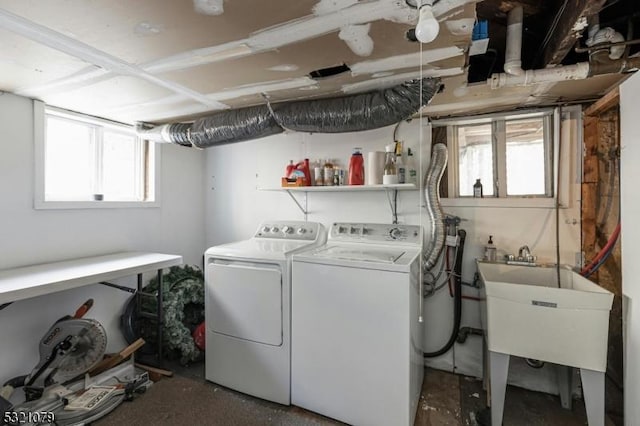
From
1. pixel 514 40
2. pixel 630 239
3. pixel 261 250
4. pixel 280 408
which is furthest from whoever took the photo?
pixel 261 250

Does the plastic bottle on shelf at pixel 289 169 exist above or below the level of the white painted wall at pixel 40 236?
above

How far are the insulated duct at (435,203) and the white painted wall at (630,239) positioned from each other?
36.9 inches

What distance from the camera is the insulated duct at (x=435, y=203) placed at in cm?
219

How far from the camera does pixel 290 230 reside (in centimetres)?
260

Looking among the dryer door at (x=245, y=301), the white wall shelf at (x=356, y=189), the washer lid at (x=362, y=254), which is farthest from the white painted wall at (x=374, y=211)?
the dryer door at (x=245, y=301)

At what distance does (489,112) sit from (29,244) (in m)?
3.35

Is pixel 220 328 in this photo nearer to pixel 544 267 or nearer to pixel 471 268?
pixel 471 268

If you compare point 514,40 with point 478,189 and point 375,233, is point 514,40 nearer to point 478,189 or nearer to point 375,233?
point 478,189

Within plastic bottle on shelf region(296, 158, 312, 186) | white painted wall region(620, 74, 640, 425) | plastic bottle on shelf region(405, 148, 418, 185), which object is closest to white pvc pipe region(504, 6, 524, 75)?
white painted wall region(620, 74, 640, 425)

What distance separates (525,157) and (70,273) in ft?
10.4

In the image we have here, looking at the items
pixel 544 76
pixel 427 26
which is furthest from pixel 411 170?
pixel 427 26

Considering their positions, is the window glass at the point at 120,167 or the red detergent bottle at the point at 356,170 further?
the window glass at the point at 120,167

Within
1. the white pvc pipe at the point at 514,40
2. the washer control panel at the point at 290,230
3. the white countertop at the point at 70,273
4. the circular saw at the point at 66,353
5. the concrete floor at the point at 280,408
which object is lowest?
the concrete floor at the point at 280,408

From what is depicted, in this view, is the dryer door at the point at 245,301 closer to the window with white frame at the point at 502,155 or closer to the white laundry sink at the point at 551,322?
the white laundry sink at the point at 551,322
